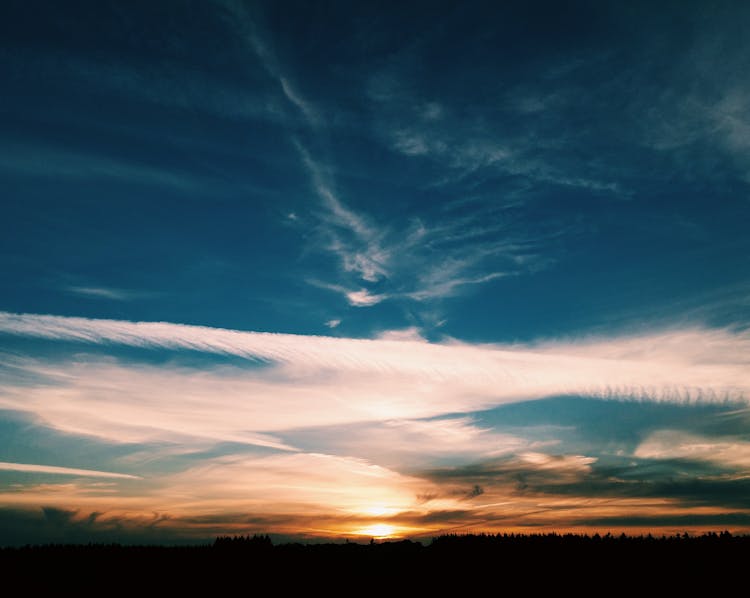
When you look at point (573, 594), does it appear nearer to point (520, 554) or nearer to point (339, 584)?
point (520, 554)

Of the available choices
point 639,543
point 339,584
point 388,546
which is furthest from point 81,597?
point 639,543

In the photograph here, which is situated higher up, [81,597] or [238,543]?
[238,543]

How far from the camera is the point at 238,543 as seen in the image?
6938 cm

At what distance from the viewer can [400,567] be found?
66.4 metres

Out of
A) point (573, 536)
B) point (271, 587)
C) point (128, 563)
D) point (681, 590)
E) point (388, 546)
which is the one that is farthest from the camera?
point (388, 546)

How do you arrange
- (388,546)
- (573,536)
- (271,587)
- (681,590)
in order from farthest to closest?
(388,546), (573,536), (271,587), (681,590)

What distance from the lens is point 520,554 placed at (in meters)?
65.1

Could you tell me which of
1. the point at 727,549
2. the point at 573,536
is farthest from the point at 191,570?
the point at 727,549

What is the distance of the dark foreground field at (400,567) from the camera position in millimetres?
55156

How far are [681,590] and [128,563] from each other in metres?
57.8

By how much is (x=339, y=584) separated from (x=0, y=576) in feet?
119

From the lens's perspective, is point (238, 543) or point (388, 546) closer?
point (238, 543)

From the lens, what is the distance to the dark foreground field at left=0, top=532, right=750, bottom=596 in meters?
55.2

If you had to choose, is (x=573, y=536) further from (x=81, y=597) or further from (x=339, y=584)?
(x=81, y=597)
